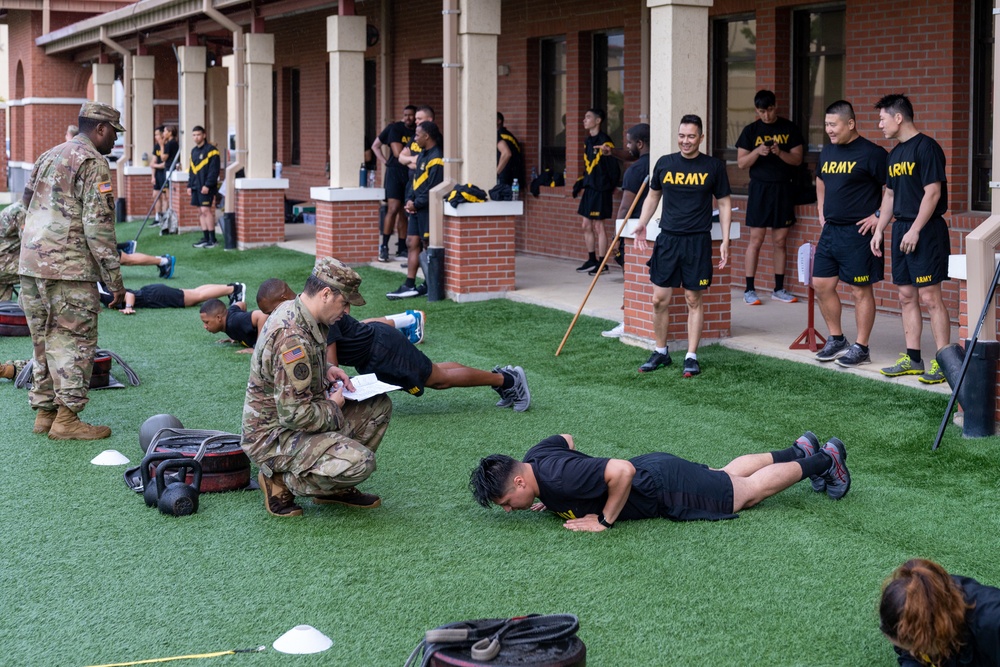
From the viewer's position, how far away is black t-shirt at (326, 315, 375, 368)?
745 cm

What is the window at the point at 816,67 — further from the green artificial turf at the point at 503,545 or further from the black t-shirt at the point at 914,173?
the green artificial turf at the point at 503,545

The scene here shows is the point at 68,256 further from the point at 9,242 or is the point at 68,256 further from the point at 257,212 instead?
the point at 257,212

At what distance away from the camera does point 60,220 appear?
743 centimetres

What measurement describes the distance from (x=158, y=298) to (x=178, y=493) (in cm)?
742

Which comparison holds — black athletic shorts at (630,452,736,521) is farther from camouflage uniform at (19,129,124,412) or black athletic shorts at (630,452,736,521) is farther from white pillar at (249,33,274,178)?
white pillar at (249,33,274,178)

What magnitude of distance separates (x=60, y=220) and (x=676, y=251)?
4204 millimetres

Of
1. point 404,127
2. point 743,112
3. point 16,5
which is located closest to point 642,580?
point 743,112

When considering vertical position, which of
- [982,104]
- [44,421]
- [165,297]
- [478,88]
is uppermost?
[478,88]

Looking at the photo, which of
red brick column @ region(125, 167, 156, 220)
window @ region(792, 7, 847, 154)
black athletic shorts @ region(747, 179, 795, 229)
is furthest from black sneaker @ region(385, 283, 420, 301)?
red brick column @ region(125, 167, 156, 220)

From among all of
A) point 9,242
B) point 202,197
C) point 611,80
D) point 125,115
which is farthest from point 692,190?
point 125,115

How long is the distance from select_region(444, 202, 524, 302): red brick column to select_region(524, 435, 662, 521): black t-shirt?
22.8 ft

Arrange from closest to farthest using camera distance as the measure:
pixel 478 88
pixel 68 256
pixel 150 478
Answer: pixel 150 478, pixel 68 256, pixel 478 88

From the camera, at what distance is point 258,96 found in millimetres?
17891

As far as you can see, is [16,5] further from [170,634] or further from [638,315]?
[170,634]
